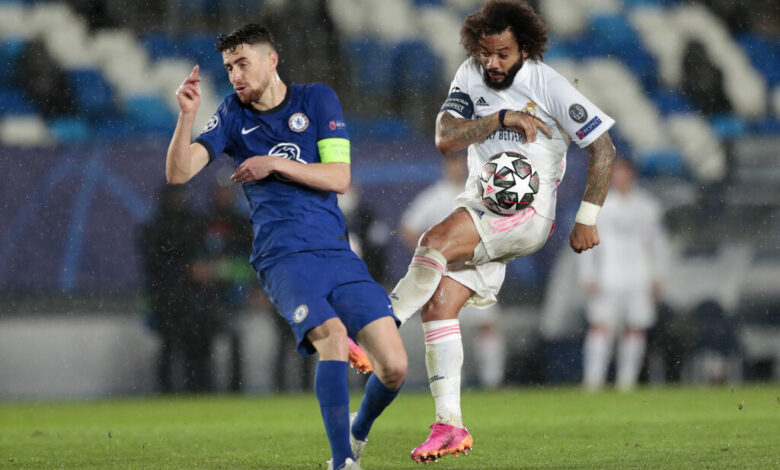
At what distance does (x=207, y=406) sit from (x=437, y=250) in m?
4.58

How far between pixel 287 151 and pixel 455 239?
37.1 inches

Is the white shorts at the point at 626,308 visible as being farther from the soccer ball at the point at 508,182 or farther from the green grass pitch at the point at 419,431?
the soccer ball at the point at 508,182

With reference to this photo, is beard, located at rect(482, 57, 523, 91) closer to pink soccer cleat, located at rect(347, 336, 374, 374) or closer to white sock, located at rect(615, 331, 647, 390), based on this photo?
pink soccer cleat, located at rect(347, 336, 374, 374)

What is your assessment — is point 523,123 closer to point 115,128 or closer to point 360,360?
point 360,360

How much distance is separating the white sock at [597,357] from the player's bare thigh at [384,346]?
20.4 feet

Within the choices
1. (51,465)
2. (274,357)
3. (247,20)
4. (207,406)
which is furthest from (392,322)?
(247,20)

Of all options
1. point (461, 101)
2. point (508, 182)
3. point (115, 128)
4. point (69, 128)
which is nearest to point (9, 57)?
point (69, 128)

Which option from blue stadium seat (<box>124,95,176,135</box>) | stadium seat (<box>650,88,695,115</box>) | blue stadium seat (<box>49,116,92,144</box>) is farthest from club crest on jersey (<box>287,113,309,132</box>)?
stadium seat (<box>650,88,695,115</box>)

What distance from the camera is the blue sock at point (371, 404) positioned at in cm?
456

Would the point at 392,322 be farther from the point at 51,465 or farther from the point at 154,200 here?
the point at 154,200

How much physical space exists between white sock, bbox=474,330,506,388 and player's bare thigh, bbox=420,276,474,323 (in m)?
5.28

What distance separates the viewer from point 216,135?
450 cm

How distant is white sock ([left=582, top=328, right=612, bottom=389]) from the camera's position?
10266 mm

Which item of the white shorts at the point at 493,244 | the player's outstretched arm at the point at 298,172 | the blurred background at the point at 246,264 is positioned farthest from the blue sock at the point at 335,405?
the blurred background at the point at 246,264
